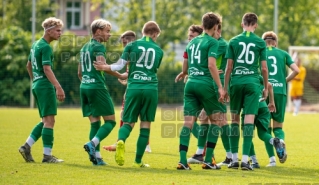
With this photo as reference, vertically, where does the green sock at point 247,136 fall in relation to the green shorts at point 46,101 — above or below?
below

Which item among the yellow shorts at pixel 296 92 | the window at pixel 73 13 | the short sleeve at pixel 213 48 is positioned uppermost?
the window at pixel 73 13

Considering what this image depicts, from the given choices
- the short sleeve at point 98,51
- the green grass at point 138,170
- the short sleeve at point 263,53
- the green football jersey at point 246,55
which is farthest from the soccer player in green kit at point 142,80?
the short sleeve at point 263,53

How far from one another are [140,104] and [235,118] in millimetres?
1415

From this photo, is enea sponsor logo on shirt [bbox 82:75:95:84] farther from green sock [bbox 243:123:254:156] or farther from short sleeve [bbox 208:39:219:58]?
green sock [bbox 243:123:254:156]

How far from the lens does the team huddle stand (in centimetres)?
979

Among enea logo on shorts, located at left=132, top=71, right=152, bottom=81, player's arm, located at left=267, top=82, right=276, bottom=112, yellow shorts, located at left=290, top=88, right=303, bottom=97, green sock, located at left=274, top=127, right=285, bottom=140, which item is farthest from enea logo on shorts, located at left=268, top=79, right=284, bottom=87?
yellow shorts, located at left=290, top=88, right=303, bottom=97

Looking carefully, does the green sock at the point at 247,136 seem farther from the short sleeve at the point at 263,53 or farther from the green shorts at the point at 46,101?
the green shorts at the point at 46,101

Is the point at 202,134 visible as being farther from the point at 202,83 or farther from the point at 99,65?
the point at 99,65

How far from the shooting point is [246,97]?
396 inches

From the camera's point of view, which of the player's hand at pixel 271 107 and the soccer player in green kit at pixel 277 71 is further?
the soccer player in green kit at pixel 277 71

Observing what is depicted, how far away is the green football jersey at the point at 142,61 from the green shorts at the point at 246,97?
1.18 meters

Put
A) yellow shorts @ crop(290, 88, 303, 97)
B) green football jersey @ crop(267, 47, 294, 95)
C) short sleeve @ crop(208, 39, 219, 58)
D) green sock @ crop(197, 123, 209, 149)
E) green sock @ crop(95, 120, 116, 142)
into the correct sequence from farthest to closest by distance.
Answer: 1. yellow shorts @ crop(290, 88, 303, 97)
2. green football jersey @ crop(267, 47, 294, 95)
3. green sock @ crop(197, 123, 209, 149)
4. green sock @ crop(95, 120, 116, 142)
5. short sleeve @ crop(208, 39, 219, 58)

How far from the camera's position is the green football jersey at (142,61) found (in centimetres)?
992

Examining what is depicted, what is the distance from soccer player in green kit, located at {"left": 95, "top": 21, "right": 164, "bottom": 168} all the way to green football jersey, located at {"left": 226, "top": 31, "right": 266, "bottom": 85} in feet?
3.57
